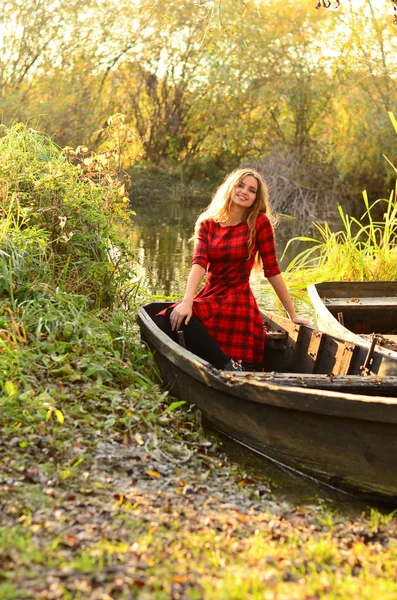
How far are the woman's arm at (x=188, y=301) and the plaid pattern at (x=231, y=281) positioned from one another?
0.07 m

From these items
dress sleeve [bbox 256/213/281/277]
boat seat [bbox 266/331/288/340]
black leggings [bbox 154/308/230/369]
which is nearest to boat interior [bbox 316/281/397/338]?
boat seat [bbox 266/331/288/340]

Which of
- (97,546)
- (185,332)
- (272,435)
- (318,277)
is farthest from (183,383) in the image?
(318,277)

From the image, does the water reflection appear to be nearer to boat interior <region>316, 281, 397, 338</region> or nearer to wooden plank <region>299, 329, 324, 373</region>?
boat interior <region>316, 281, 397, 338</region>

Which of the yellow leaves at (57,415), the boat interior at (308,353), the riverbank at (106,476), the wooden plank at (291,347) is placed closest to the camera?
the riverbank at (106,476)

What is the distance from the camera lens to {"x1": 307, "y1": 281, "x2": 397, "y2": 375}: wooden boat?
21.3 feet

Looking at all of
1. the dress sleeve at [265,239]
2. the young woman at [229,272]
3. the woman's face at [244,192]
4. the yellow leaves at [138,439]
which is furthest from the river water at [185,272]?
the woman's face at [244,192]

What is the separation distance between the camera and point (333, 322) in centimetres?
624

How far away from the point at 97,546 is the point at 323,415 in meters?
1.49

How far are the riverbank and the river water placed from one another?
116mm

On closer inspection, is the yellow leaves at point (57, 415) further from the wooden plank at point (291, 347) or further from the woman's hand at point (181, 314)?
the wooden plank at point (291, 347)

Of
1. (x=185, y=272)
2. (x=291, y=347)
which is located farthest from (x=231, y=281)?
(x=185, y=272)

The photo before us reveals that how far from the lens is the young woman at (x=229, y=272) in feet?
17.8

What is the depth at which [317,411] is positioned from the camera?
416cm

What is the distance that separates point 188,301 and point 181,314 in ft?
0.34
